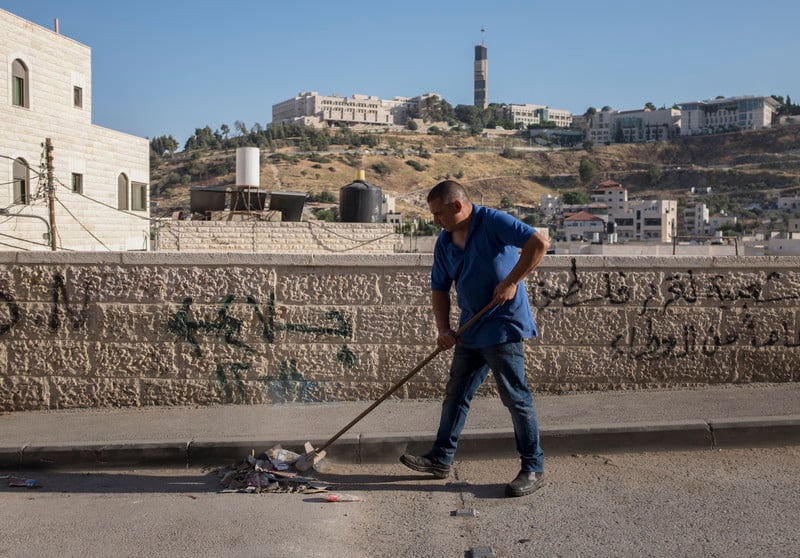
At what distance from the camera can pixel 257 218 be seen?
21.3m

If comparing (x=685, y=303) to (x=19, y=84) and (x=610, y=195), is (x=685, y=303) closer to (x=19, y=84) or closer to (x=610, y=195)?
(x=19, y=84)

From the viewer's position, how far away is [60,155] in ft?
87.6

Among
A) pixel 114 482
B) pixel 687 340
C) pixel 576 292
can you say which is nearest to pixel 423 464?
pixel 114 482

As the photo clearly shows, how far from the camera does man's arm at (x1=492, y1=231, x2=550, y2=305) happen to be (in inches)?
182

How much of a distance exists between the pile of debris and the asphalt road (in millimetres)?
89

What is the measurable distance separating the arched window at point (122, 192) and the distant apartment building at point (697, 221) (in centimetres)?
8683

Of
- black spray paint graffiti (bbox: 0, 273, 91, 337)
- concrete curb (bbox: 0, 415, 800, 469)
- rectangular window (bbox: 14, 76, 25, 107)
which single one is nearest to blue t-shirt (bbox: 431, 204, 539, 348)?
concrete curb (bbox: 0, 415, 800, 469)

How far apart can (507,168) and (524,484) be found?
15172cm

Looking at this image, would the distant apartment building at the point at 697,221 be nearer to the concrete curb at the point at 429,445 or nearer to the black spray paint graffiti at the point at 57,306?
the concrete curb at the point at 429,445

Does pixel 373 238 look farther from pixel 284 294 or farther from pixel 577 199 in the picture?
pixel 577 199

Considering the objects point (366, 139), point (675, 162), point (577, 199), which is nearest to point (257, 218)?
point (577, 199)

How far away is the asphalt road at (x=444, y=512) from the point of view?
13.4 feet

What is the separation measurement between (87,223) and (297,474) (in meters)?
24.7

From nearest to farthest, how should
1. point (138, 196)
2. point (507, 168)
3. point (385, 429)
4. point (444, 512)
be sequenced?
point (444, 512)
point (385, 429)
point (138, 196)
point (507, 168)
